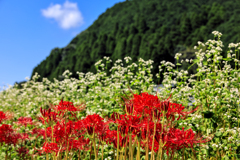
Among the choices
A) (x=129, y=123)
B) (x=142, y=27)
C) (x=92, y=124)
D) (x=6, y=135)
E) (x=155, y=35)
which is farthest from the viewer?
(x=142, y=27)

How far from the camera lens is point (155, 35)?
5572 centimetres

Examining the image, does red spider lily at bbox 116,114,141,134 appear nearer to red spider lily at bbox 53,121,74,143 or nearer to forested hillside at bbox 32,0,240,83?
red spider lily at bbox 53,121,74,143

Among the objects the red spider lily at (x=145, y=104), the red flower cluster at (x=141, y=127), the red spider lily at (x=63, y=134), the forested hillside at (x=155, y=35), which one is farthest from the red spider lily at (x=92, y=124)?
the forested hillside at (x=155, y=35)

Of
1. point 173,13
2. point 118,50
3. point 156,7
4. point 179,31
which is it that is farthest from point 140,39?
point 156,7

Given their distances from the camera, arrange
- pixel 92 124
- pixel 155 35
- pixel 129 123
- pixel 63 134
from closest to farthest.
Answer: pixel 129 123 < pixel 92 124 < pixel 63 134 < pixel 155 35

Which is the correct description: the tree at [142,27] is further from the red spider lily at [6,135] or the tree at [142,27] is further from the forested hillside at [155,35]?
the red spider lily at [6,135]

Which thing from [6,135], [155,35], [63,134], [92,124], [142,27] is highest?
[142,27]

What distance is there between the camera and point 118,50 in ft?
198

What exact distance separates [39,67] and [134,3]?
55.3 m

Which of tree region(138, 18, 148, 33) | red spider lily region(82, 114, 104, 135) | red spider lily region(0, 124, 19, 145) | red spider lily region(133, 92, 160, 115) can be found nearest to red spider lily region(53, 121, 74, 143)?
red spider lily region(82, 114, 104, 135)

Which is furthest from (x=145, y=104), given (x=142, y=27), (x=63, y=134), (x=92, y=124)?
(x=142, y=27)

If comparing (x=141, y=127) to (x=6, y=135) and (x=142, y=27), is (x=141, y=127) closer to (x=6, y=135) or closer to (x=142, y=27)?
(x=6, y=135)

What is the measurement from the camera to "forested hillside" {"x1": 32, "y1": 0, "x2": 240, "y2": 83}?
48.1 meters

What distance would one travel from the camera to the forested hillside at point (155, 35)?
4812 cm
